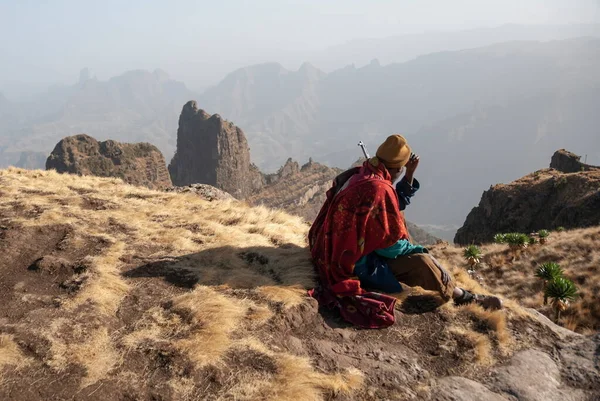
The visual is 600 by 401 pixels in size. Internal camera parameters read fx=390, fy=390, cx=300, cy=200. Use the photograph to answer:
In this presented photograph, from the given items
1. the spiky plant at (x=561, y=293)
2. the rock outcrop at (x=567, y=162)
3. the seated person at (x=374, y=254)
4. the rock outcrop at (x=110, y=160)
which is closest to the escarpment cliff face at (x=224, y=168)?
the rock outcrop at (x=110, y=160)

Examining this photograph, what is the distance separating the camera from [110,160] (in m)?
81.4

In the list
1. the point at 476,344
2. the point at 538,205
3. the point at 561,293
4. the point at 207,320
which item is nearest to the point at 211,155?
the point at 538,205

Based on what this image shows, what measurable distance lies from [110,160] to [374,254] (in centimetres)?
8567

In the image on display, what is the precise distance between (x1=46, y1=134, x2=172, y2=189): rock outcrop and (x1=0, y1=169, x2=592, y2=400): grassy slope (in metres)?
70.2

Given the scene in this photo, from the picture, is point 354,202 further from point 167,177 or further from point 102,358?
point 167,177

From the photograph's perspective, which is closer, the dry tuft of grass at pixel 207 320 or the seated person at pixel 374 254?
the dry tuft of grass at pixel 207 320

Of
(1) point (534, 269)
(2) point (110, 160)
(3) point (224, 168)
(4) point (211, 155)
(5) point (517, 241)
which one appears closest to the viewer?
(1) point (534, 269)

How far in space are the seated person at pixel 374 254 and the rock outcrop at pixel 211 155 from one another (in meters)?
109

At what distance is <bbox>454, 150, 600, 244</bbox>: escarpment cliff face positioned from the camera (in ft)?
111

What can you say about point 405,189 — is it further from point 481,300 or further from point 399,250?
point 481,300

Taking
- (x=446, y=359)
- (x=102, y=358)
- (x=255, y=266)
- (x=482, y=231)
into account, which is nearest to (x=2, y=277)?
(x=102, y=358)

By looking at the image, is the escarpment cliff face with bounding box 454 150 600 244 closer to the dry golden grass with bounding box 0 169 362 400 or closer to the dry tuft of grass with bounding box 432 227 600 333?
the dry tuft of grass with bounding box 432 227 600 333

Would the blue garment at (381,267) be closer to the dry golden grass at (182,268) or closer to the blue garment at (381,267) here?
the blue garment at (381,267)

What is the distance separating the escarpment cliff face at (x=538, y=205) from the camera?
3381cm
